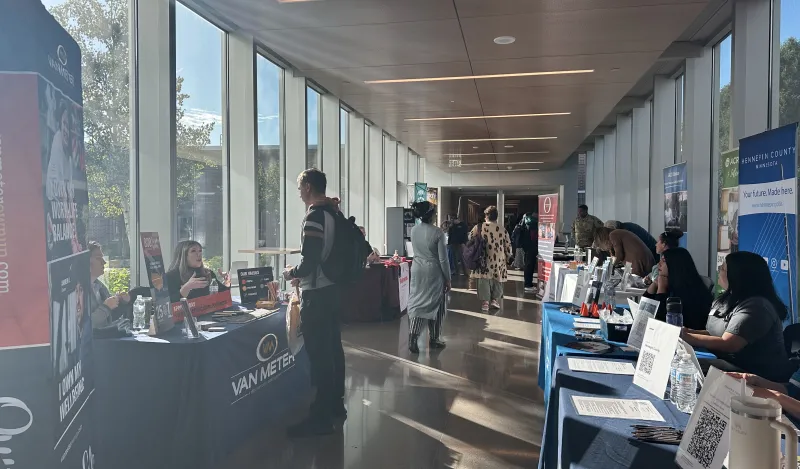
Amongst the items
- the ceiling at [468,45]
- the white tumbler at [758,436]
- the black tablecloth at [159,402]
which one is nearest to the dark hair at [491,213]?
the ceiling at [468,45]

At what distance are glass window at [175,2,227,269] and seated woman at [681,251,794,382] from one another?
3934mm

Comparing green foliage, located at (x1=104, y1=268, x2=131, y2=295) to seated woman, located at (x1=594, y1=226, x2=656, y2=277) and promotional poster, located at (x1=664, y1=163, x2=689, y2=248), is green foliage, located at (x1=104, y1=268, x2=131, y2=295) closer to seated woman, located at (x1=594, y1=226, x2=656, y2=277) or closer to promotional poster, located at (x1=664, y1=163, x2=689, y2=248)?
seated woman, located at (x1=594, y1=226, x2=656, y2=277)

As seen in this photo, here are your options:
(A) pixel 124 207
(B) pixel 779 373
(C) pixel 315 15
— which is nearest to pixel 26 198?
(A) pixel 124 207

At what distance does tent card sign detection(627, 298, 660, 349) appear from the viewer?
2.47 meters

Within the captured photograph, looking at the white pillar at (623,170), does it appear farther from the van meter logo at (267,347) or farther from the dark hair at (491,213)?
the van meter logo at (267,347)

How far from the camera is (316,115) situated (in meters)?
8.47

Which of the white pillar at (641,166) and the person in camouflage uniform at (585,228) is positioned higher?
the white pillar at (641,166)

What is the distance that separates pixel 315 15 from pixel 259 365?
3.17 metres

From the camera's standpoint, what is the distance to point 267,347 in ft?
11.4

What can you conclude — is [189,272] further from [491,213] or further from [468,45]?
[491,213]

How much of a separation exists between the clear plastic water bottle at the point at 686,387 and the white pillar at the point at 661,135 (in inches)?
312

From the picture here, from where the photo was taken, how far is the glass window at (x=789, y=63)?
15.1 feet

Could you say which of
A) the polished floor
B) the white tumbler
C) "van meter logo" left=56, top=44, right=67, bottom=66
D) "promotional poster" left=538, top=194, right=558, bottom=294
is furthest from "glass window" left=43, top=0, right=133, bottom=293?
"promotional poster" left=538, top=194, right=558, bottom=294

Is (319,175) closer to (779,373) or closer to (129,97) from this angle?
(129,97)
